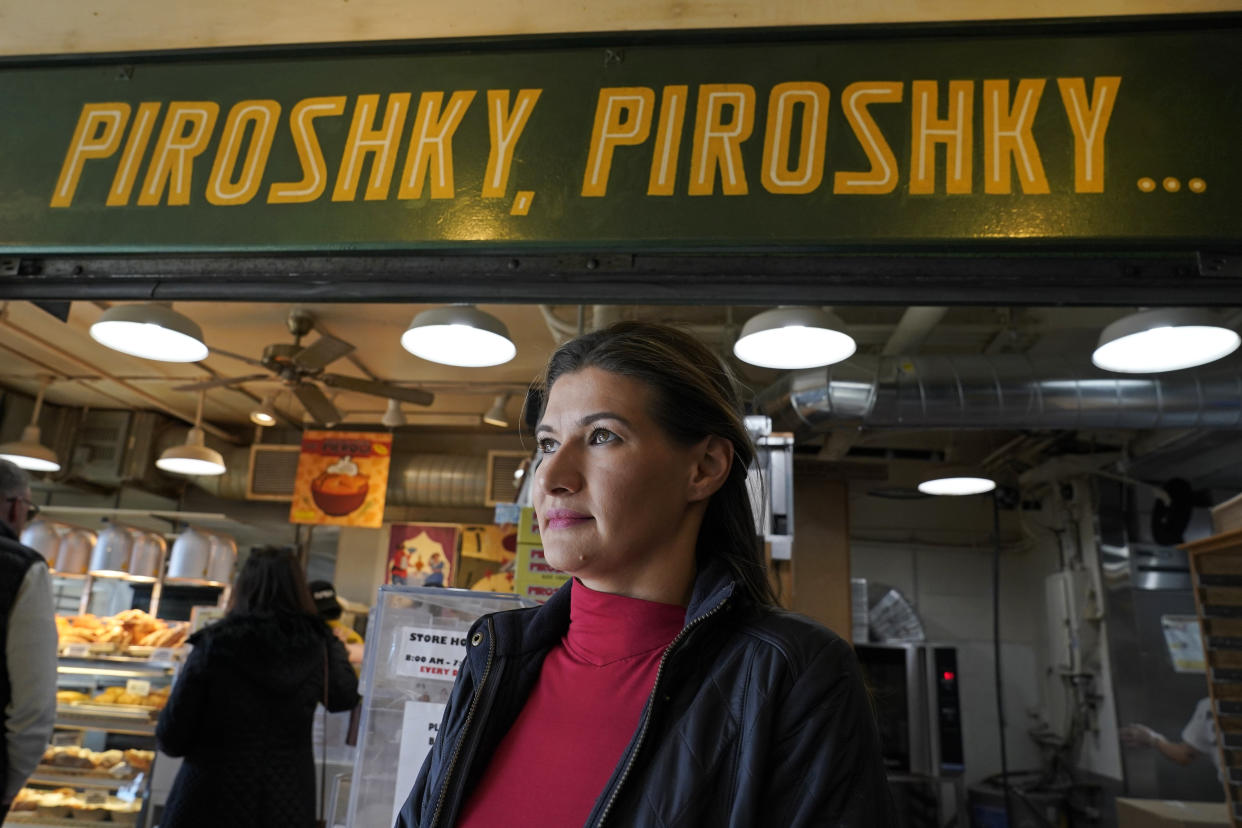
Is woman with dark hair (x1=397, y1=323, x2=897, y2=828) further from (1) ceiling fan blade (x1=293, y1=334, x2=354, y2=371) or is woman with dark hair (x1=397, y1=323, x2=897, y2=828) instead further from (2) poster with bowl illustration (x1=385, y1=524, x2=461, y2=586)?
(2) poster with bowl illustration (x1=385, y1=524, x2=461, y2=586)

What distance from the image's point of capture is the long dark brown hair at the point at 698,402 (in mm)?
1204

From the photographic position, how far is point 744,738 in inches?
37.9

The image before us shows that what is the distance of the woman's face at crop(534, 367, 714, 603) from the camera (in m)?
1.14

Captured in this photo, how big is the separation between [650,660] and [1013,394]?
4813mm

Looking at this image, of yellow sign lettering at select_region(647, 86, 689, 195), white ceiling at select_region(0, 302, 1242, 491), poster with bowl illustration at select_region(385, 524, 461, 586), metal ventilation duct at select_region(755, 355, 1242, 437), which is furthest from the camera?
poster with bowl illustration at select_region(385, 524, 461, 586)

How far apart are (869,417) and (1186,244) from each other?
392cm

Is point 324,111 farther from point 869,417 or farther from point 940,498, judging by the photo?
point 940,498

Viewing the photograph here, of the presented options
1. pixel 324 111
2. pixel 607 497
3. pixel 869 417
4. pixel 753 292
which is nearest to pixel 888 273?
pixel 753 292

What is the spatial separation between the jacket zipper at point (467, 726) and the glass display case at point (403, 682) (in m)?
0.93

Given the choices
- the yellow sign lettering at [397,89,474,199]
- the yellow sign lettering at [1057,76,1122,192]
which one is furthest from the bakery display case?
the yellow sign lettering at [1057,76,1122,192]

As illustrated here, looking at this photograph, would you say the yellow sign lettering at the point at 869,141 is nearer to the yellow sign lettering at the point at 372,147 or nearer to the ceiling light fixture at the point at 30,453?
the yellow sign lettering at the point at 372,147

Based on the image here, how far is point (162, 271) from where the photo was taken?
1.97 metres

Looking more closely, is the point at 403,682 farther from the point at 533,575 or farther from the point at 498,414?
the point at 498,414

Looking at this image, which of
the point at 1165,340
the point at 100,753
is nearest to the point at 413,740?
the point at 1165,340
